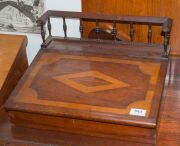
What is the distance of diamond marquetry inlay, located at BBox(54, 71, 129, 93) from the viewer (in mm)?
1580

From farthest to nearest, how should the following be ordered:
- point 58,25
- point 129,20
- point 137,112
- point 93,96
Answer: point 58,25
point 129,20
point 93,96
point 137,112

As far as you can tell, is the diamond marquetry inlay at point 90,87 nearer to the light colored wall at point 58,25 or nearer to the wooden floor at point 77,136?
the wooden floor at point 77,136

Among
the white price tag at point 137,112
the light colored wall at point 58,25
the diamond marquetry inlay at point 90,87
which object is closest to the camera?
the white price tag at point 137,112

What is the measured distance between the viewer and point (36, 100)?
60.4 inches

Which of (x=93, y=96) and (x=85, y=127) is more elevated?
(x=93, y=96)

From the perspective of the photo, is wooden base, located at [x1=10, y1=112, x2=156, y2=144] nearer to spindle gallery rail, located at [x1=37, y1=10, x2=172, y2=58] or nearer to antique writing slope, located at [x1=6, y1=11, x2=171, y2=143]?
antique writing slope, located at [x1=6, y1=11, x2=171, y2=143]

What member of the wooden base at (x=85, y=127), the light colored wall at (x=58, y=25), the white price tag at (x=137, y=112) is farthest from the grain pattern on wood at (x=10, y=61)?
the white price tag at (x=137, y=112)

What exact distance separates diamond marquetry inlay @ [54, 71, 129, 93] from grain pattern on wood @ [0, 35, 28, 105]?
31 centimetres

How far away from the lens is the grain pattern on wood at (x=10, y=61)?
1817 millimetres

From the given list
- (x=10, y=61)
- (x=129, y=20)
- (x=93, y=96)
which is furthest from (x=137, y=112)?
(x=10, y=61)

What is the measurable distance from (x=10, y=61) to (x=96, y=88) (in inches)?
21.8

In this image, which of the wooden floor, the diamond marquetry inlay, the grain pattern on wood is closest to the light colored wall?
the grain pattern on wood

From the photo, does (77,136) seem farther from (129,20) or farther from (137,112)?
(129,20)

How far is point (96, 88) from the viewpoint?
1.58 meters
